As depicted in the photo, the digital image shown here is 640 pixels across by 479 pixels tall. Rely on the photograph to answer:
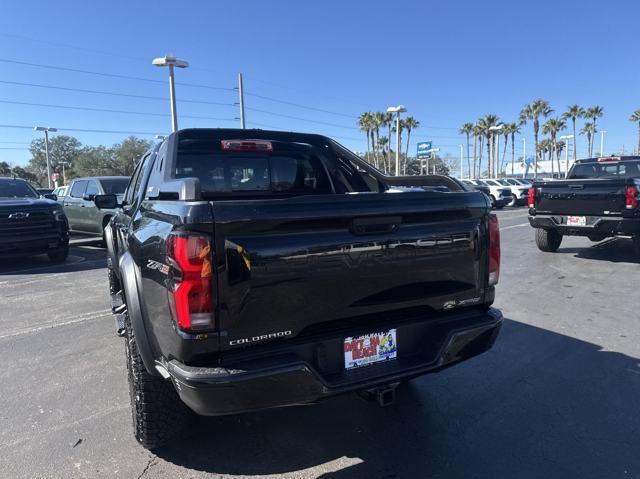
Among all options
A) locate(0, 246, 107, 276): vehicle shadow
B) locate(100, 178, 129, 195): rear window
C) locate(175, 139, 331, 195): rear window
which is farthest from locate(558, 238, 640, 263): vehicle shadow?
locate(100, 178, 129, 195): rear window

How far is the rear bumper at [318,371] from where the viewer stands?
2.00 meters

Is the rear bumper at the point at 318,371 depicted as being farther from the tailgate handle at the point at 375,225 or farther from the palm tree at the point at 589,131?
the palm tree at the point at 589,131

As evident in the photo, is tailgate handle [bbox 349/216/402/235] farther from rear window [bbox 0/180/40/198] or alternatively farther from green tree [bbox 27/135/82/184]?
green tree [bbox 27/135/82/184]

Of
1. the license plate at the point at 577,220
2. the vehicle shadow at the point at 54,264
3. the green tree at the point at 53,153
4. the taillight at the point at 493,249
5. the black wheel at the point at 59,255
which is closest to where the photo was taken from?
the taillight at the point at 493,249

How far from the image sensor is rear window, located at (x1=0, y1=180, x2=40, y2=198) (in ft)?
30.9

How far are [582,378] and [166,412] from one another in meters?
3.12

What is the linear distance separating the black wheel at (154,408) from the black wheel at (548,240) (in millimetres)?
8682

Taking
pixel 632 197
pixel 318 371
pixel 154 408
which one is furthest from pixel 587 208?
pixel 154 408

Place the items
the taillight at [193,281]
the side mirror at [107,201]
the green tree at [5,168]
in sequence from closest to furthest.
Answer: the taillight at [193,281] → the side mirror at [107,201] → the green tree at [5,168]

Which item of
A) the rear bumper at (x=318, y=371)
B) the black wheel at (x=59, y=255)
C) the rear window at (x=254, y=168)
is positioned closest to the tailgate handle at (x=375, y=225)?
the rear bumper at (x=318, y=371)

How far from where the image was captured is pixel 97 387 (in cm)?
355

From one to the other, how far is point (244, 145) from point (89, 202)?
29.0 ft

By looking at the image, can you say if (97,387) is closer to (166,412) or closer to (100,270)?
(166,412)

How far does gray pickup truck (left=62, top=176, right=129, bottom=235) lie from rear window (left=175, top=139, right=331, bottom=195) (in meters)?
7.31
